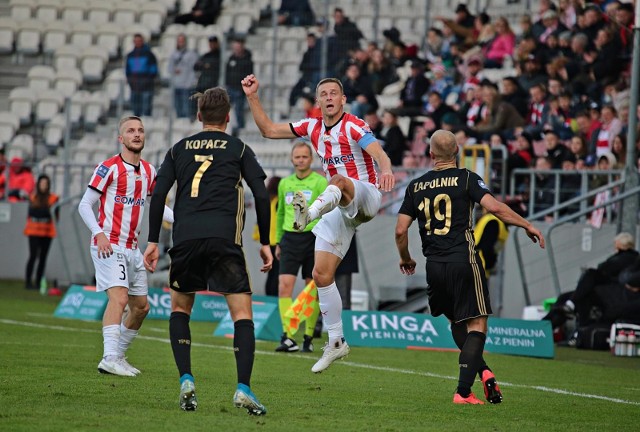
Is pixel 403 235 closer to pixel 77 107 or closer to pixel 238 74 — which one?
pixel 238 74

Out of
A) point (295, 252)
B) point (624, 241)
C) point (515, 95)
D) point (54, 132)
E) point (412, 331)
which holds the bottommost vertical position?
point (412, 331)

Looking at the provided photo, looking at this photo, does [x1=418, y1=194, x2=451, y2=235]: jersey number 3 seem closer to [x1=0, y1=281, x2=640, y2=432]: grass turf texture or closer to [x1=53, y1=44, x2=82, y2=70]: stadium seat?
[x1=0, y1=281, x2=640, y2=432]: grass turf texture

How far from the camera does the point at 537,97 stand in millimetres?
20141

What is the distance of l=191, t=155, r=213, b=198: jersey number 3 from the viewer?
7859 mm

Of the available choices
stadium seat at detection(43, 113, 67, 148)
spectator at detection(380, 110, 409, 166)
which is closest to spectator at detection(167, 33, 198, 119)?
stadium seat at detection(43, 113, 67, 148)

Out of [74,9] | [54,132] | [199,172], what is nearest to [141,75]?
[54,132]

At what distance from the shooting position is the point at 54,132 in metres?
26.1

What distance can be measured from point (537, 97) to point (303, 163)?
745 centimetres

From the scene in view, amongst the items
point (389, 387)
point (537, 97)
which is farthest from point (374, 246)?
point (389, 387)

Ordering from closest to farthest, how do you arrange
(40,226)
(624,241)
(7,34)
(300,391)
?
(300,391) < (624,241) < (40,226) < (7,34)

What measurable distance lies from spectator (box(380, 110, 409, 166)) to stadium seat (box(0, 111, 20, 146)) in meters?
10.2

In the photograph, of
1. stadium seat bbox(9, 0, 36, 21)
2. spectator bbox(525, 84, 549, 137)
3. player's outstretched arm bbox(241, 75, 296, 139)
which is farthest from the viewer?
stadium seat bbox(9, 0, 36, 21)

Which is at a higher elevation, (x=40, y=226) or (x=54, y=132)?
(x=54, y=132)

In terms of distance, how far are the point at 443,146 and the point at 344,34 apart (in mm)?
15588
